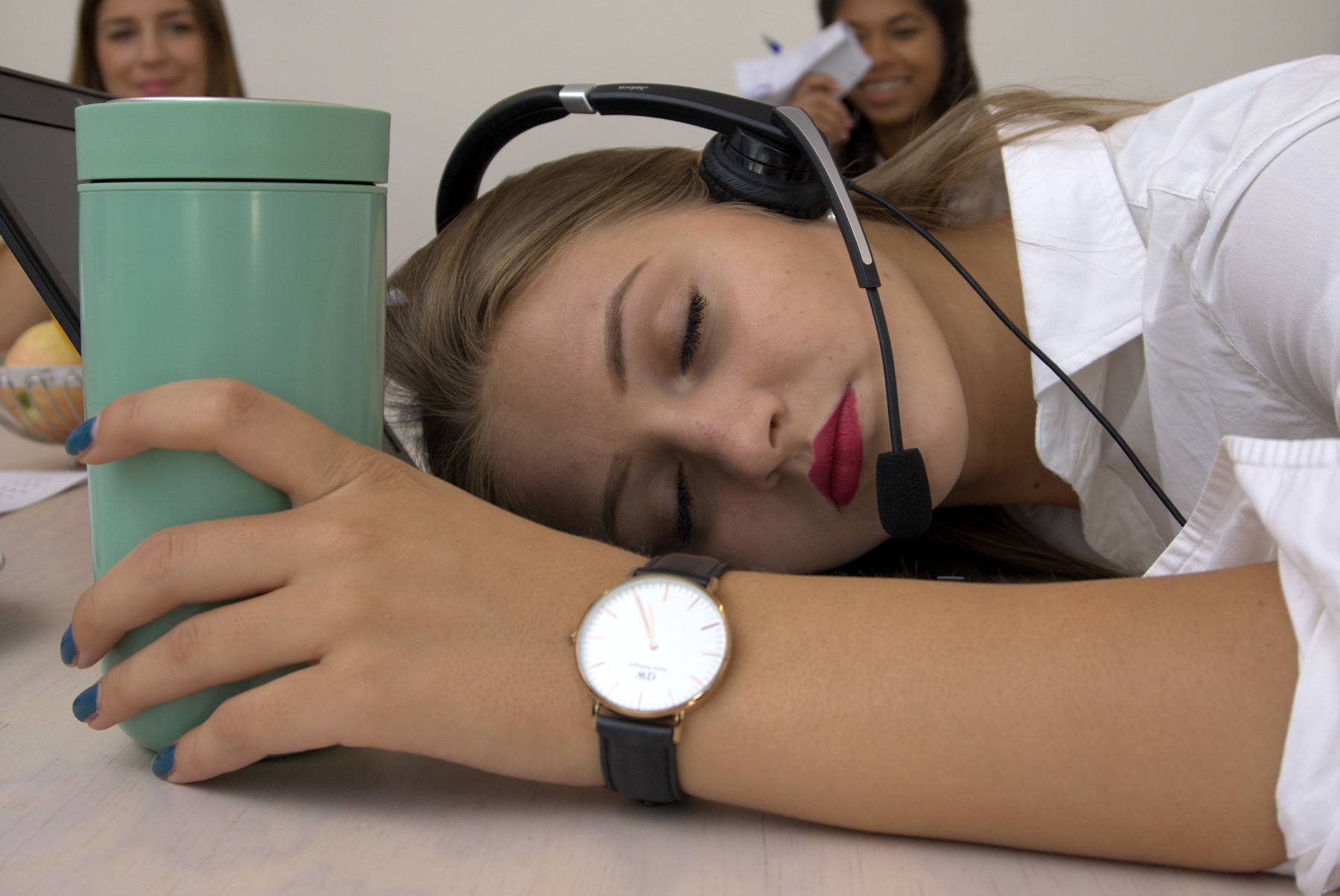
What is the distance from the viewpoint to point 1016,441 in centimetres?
99

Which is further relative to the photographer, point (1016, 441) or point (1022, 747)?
point (1016, 441)

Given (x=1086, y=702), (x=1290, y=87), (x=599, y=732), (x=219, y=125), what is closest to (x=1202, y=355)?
(x=1290, y=87)

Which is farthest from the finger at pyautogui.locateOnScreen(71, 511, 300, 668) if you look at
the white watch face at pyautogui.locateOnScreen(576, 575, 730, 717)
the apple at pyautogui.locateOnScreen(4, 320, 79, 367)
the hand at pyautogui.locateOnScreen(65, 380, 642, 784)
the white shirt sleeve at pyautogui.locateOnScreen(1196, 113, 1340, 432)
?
the apple at pyautogui.locateOnScreen(4, 320, 79, 367)

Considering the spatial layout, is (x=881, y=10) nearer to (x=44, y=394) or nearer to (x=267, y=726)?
(x=44, y=394)

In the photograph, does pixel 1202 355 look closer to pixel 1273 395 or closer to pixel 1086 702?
pixel 1273 395

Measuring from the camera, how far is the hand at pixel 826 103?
246cm

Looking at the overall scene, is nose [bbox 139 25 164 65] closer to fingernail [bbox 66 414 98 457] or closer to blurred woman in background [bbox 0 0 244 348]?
blurred woman in background [bbox 0 0 244 348]

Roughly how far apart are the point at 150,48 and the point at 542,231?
92.7 inches

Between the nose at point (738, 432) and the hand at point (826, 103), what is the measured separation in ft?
6.26

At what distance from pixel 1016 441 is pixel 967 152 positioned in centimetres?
30

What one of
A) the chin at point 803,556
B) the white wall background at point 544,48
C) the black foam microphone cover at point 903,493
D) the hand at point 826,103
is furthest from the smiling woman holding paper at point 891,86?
the black foam microphone cover at point 903,493

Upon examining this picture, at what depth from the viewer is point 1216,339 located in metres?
0.73

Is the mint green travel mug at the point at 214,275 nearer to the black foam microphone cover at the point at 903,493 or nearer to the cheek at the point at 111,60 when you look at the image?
the black foam microphone cover at the point at 903,493

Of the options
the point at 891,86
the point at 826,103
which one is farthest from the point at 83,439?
the point at 891,86
